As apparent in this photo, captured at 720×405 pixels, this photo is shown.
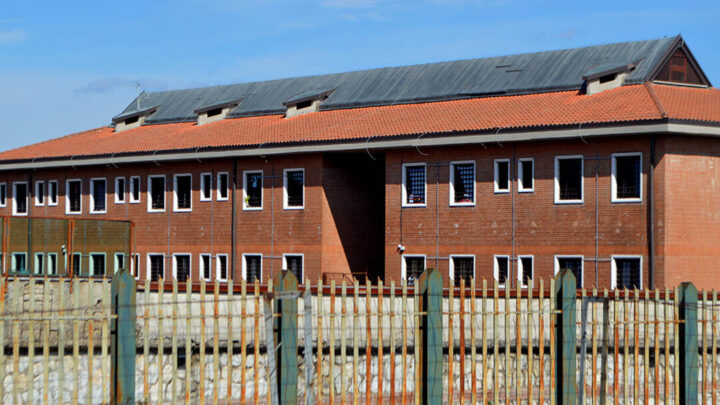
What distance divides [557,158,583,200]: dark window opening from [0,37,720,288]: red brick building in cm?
5

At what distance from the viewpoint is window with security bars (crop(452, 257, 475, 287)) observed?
33.1 metres

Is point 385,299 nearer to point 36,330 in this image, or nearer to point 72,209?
point 36,330

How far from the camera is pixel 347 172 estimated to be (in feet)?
123

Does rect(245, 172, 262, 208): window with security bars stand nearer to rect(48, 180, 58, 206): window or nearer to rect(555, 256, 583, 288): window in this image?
rect(48, 180, 58, 206): window

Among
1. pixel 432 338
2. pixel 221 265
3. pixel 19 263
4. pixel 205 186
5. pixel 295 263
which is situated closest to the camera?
pixel 432 338

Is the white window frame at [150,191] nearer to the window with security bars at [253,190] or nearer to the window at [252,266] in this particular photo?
the window with security bars at [253,190]

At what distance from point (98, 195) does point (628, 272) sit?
2363cm

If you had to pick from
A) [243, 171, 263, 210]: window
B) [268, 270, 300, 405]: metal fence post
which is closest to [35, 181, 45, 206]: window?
[243, 171, 263, 210]: window

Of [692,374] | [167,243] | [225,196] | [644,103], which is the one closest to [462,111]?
[644,103]

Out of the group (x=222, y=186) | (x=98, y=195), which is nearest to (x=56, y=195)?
(x=98, y=195)

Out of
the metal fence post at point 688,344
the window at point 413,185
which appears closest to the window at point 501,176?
the window at point 413,185

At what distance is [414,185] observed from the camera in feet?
113

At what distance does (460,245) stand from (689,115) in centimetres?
868

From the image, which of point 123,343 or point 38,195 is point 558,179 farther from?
point 38,195
